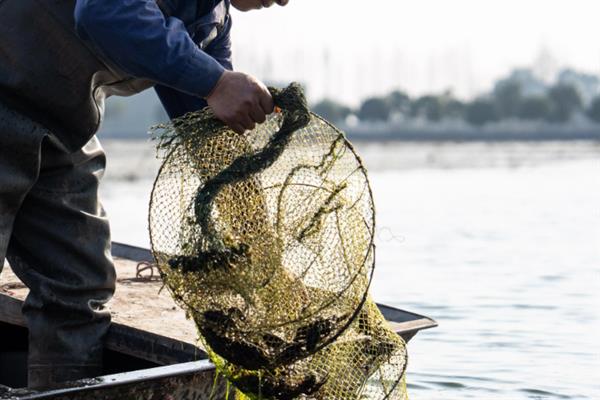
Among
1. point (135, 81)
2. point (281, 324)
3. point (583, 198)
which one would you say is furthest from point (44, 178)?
point (583, 198)

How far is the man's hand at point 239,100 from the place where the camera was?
12.1 feet

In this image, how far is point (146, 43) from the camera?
140 inches

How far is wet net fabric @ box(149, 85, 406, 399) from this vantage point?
151 inches

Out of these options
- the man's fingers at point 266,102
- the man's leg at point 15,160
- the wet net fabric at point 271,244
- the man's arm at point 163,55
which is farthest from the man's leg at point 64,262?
the man's fingers at point 266,102

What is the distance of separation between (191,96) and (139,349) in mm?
1016

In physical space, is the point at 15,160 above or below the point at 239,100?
below

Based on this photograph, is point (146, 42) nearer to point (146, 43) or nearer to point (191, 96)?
point (146, 43)

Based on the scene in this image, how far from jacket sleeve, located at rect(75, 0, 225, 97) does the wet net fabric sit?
34 cm

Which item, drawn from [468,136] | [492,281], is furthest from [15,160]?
[468,136]

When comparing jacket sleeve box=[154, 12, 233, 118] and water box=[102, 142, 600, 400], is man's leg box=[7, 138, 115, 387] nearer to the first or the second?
jacket sleeve box=[154, 12, 233, 118]

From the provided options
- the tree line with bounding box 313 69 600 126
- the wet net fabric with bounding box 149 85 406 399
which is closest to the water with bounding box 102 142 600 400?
the wet net fabric with bounding box 149 85 406 399

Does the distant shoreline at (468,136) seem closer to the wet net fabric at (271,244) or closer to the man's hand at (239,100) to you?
the wet net fabric at (271,244)

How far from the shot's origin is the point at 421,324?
206 inches

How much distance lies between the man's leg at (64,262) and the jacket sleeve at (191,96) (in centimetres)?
33
